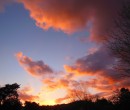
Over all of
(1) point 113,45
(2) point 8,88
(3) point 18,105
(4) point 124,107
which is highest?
(2) point 8,88

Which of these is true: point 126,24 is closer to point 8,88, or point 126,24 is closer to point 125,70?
point 125,70

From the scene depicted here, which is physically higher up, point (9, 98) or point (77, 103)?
point (9, 98)

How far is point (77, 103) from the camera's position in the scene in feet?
129

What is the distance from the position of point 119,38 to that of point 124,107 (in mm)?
9059

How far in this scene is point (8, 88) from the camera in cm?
4762

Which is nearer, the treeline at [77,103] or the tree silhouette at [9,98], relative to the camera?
the treeline at [77,103]

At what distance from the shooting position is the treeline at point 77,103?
2881cm

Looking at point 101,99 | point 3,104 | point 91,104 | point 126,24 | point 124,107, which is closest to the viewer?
point 126,24

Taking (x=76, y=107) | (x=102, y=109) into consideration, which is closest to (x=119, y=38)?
(x=102, y=109)

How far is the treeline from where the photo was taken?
1134 inches

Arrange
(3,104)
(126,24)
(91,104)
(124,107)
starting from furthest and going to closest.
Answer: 1. (3,104)
2. (91,104)
3. (124,107)
4. (126,24)

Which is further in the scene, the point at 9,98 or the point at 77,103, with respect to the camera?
the point at 9,98

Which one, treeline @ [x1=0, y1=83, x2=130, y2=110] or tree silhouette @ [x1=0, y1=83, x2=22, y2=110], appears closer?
treeline @ [x1=0, y1=83, x2=130, y2=110]

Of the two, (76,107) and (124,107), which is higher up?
(76,107)
